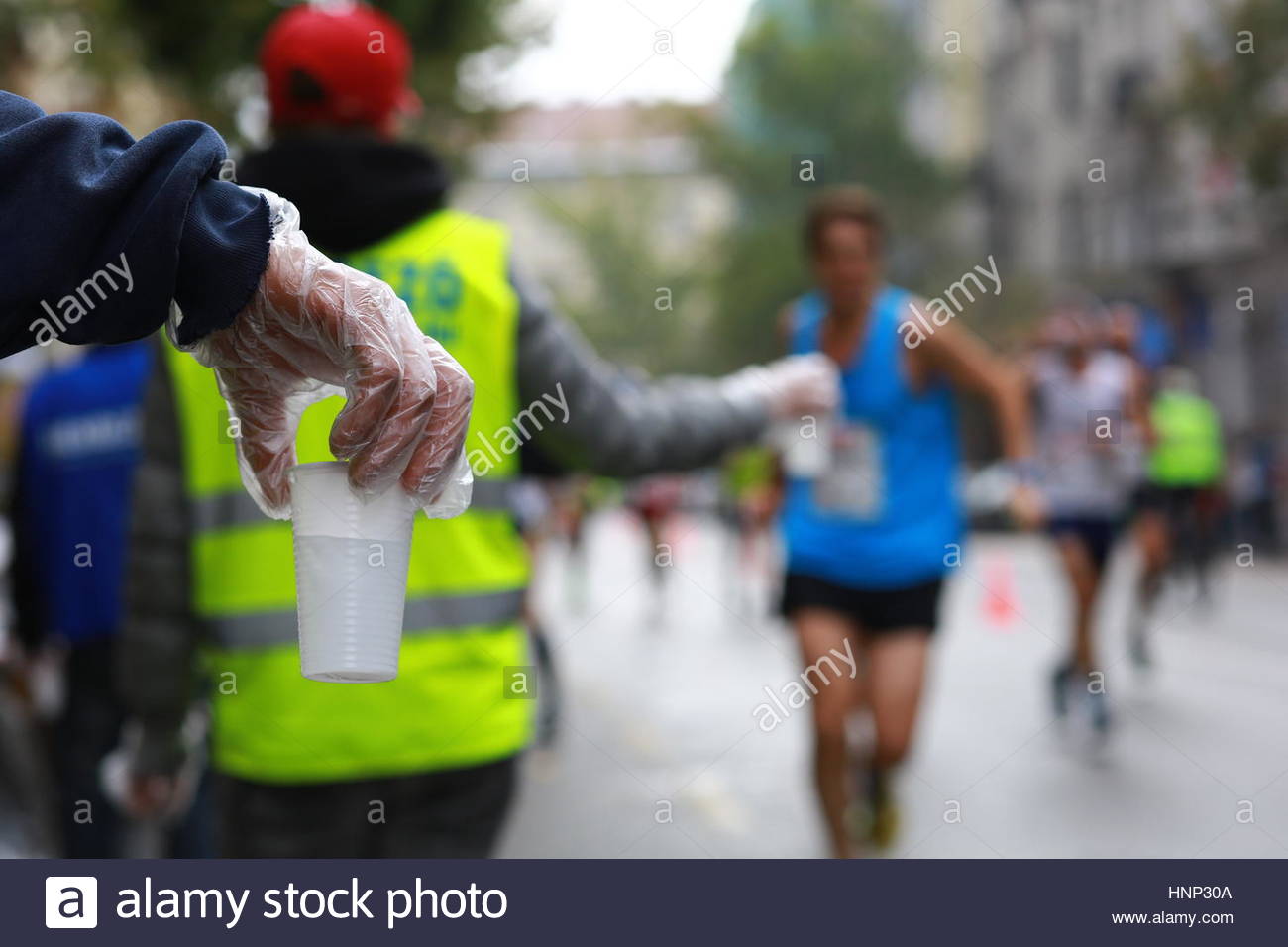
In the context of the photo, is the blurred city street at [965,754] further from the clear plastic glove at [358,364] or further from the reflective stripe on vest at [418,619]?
the clear plastic glove at [358,364]

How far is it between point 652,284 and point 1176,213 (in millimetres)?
15919

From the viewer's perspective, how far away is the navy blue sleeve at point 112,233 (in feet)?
4.44

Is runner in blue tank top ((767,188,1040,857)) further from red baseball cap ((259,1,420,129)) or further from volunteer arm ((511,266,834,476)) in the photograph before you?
red baseball cap ((259,1,420,129))

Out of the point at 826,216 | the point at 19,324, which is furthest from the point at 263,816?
the point at 826,216

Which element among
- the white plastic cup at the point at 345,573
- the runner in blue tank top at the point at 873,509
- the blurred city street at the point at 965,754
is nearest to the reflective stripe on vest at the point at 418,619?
the blurred city street at the point at 965,754

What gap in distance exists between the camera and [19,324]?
4.55ft

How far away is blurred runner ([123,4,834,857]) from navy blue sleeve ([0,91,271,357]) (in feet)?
3.47

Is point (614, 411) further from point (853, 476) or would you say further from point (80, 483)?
point (853, 476)

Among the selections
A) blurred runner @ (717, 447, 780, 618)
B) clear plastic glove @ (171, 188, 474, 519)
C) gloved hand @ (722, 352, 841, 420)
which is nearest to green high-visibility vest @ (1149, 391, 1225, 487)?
blurred runner @ (717, 447, 780, 618)

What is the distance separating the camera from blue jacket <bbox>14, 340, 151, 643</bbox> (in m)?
4.53

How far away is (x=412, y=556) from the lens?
2.46 meters

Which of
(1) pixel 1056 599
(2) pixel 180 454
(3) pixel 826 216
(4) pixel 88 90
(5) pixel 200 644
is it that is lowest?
(1) pixel 1056 599

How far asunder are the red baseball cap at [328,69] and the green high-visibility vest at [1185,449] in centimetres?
1028
